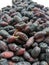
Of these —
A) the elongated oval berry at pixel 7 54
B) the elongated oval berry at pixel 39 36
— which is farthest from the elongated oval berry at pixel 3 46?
the elongated oval berry at pixel 39 36

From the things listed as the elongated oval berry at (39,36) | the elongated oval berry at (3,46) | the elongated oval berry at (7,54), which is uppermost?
the elongated oval berry at (39,36)

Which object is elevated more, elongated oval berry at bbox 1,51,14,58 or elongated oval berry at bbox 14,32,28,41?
elongated oval berry at bbox 14,32,28,41

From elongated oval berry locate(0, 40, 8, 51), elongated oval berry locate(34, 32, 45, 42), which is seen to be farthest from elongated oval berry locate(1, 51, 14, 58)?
elongated oval berry locate(34, 32, 45, 42)

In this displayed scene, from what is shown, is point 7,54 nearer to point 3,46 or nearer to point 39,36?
point 3,46

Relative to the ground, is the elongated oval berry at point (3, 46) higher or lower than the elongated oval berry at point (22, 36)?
lower

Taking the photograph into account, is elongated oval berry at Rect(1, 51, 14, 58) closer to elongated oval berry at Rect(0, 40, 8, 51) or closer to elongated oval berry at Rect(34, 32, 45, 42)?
elongated oval berry at Rect(0, 40, 8, 51)

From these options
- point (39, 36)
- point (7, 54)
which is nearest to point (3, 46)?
point (7, 54)

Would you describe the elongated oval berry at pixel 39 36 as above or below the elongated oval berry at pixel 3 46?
above

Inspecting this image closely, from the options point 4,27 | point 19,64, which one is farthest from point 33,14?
point 19,64

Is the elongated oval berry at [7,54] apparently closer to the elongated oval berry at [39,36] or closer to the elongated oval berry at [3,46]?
the elongated oval berry at [3,46]

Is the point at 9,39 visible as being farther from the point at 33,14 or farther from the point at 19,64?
the point at 33,14

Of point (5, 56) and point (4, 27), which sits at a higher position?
point (4, 27)
